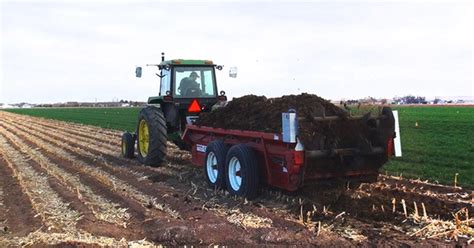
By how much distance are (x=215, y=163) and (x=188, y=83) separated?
3.40m

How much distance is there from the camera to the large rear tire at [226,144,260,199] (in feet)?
24.5

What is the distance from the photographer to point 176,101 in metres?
11.5

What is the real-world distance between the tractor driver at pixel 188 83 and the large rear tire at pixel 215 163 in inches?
121

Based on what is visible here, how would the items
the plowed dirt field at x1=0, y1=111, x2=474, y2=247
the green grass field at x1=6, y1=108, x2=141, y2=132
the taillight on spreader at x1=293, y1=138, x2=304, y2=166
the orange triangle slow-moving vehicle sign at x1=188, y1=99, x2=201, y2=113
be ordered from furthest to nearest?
the green grass field at x1=6, y1=108, x2=141, y2=132, the orange triangle slow-moving vehicle sign at x1=188, y1=99, x2=201, y2=113, the taillight on spreader at x1=293, y1=138, x2=304, y2=166, the plowed dirt field at x1=0, y1=111, x2=474, y2=247

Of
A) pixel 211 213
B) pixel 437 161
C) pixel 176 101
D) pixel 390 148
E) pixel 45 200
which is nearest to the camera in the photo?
pixel 211 213

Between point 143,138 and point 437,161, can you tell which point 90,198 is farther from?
point 437,161

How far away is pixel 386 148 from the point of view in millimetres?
7547

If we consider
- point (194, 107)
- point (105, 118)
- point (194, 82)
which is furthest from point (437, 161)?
point (105, 118)

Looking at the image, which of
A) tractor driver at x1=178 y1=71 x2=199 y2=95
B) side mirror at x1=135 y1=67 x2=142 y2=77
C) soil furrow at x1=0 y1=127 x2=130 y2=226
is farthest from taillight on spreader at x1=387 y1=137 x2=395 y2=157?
side mirror at x1=135 y1=67 x2=142 y2=77

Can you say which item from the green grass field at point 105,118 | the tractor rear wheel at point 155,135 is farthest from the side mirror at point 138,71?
the green grass field at point 105,118

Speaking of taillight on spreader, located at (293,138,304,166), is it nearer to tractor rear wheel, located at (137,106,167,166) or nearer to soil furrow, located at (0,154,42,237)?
soil furrow, located at (0,154,42,237)

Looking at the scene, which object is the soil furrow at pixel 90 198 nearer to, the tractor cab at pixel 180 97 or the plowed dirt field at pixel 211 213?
the plowed dirt field at pixel 211 213

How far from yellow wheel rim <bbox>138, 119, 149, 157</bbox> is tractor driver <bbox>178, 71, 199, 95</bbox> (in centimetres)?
124

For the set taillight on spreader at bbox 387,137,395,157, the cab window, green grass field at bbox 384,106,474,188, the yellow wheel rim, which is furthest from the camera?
the yellow wheel rim
